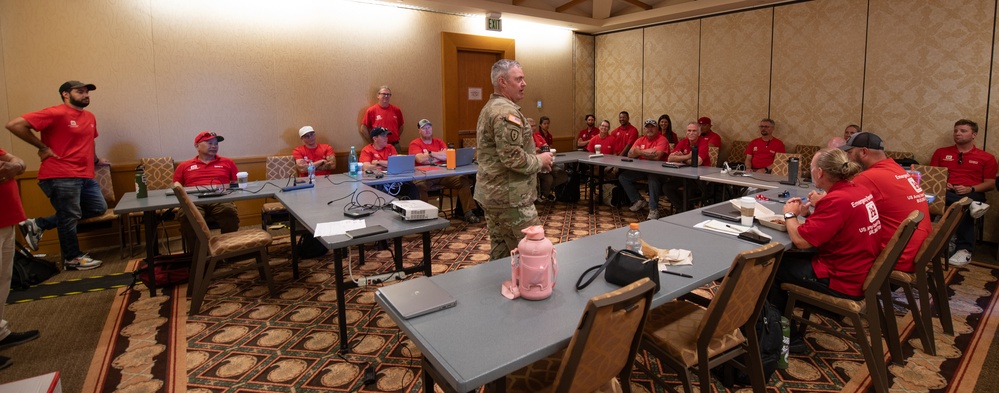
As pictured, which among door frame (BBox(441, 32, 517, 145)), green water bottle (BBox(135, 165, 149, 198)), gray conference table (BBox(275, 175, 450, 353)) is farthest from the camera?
door frame (BBox(441, 32, 517, 145))

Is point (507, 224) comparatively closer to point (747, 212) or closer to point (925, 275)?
point (747, 212)

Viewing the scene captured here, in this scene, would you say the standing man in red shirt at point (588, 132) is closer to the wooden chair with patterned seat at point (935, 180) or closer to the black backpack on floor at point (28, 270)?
the wooden chair with patterned seat at point (935, 180)

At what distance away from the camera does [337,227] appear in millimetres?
2969

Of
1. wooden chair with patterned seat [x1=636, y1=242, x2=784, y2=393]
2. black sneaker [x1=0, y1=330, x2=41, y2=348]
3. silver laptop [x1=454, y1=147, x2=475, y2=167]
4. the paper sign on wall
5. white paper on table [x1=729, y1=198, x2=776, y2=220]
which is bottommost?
black sneaker [x1=0, y1=330, x2=41, y2=348]

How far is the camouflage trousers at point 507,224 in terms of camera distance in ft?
9.60

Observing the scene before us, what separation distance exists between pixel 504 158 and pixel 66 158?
438 centimetres

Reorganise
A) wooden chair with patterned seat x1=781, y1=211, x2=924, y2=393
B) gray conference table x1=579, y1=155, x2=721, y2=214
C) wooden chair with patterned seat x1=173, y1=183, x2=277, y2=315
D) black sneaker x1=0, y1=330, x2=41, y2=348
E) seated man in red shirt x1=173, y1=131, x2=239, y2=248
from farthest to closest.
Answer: gray conference table x1=579, y1=155, x2=721, y2=214 → seated man in red shirt x1=173, y1=131, x2=239, y2=248 → wooden chair with patterned seat x1=173, y1=183, x2=277, y2=315 → black sneaker x1=0, y1=330, x2=41, y2=348 → wooden chair with patterned seat x1=781, y1=211, x2=924, y2=393

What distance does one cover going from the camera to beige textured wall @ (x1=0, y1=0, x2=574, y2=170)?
16.8 feet

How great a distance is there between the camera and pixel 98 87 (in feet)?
17.7

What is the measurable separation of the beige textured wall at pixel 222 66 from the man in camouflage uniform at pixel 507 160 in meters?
4.42

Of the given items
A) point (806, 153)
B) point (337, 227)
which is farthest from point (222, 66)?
point (806, 153)

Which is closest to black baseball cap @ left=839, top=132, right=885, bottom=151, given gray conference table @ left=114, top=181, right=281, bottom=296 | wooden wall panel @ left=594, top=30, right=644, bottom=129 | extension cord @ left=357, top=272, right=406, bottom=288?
extension cord @ left=357, top=272, right=406, bottom=288

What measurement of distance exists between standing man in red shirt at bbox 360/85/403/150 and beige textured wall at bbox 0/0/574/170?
0.18 meters

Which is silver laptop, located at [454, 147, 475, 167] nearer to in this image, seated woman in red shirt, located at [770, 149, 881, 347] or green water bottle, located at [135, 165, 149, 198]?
green water bottle, located at [135, 165, 149, 198]
